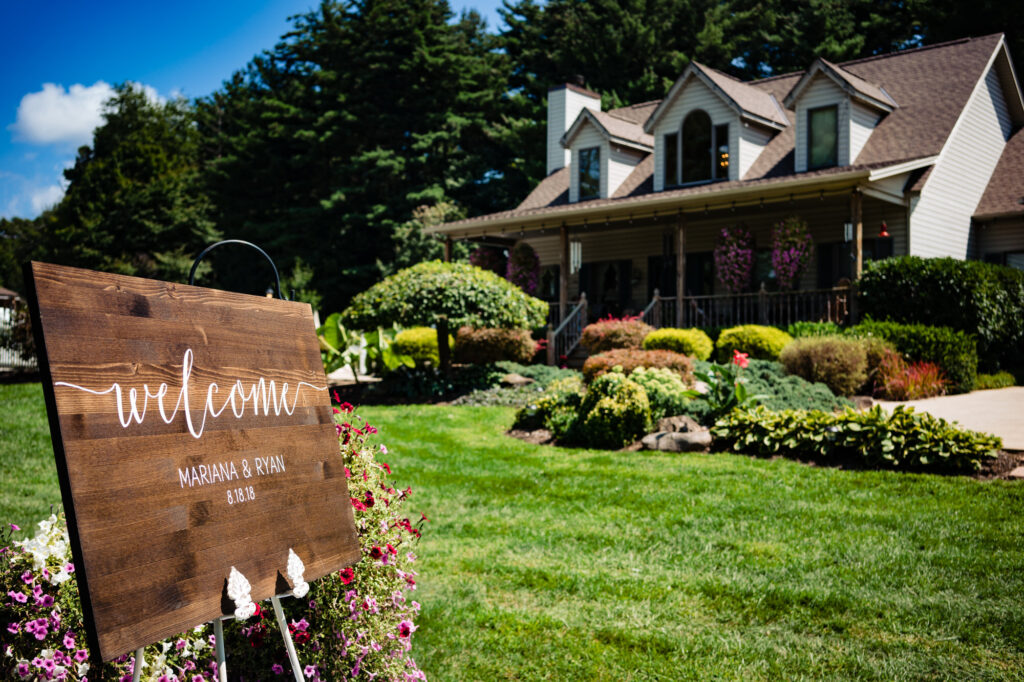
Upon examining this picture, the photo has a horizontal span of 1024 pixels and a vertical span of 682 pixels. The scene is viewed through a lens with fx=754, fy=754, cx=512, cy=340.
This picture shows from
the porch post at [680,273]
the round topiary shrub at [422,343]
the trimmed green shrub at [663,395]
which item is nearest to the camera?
the trimmed green shrub at [663,395]

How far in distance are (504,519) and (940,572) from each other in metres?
2.95

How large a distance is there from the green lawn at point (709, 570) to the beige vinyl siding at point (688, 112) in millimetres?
11962

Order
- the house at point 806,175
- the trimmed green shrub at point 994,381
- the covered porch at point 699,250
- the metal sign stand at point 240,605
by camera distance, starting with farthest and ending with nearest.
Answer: the house at point 806,175
the covered porch at point 699,250
the trimmed green shrub at point 994,381
the metal sign stand at point 240,605

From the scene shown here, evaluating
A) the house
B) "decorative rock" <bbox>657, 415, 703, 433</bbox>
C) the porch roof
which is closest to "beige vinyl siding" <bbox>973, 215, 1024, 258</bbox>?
the house

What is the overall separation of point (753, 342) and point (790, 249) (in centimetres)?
304

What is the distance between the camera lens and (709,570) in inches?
183

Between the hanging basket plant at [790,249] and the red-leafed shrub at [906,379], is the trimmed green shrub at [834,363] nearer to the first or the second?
the red-leafed shrub at [906,379]

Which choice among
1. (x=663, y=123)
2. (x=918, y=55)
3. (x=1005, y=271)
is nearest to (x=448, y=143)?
(x=663, y=123)

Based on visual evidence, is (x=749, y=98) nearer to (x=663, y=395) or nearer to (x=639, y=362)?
(x=639, y=362)

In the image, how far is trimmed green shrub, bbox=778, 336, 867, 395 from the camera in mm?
11148

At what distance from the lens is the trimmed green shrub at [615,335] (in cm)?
1465

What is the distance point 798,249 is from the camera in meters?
15.5

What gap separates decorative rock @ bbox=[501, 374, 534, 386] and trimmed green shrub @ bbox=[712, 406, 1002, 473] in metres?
6.13

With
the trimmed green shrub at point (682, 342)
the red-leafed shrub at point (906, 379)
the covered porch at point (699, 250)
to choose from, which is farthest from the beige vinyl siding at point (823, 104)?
the red-leafed shrub at point (906, 379)
